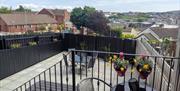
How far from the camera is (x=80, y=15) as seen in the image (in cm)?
1534

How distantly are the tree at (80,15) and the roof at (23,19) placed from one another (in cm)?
1172

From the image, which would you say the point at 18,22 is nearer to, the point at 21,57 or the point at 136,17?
the point at 21,57

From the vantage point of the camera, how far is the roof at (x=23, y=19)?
82.4 ft

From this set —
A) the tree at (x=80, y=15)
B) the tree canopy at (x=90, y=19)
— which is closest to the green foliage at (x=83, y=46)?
the tree canopy at (x=90, y=19)

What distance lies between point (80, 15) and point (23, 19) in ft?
44.8

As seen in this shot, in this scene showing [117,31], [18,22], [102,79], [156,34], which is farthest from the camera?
[18,22]

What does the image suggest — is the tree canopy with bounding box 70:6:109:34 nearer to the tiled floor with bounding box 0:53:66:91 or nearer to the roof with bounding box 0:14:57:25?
the tiled floor with bounding box 0:53:66:91

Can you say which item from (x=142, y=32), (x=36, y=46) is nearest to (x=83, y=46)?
(x=36, y=46)

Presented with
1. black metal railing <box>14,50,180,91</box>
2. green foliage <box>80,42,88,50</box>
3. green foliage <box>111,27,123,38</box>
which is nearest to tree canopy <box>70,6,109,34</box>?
green foliage <box>111,27,123,38</box>

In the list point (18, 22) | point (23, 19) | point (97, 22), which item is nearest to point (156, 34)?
point (97, 22)

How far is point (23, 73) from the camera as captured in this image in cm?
654

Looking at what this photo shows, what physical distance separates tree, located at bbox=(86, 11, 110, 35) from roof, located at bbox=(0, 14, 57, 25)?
1431 cm

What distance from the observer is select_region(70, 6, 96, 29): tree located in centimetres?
1438

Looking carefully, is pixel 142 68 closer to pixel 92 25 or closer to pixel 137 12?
pixel 137 12
